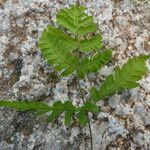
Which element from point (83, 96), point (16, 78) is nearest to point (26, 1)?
point (16, 78)

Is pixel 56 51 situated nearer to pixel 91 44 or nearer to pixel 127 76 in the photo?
pixel 91 44

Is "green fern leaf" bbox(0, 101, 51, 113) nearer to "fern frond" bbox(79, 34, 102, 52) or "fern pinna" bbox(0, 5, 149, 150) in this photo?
"fern pinna" bbox(0, 5, 149, 150)

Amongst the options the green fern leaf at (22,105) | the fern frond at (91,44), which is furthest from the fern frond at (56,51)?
the green fern leaf at (22,105)

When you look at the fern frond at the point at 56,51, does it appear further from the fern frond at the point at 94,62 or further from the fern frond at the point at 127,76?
the fern frond at the point at 127,76

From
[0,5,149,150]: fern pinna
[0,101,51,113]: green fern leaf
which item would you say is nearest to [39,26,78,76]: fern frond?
[0,5,149,150]: fern pinna

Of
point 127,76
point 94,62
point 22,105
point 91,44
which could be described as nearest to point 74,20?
point 91,44

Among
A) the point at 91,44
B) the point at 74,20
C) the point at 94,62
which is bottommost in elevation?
the point at 94,62
